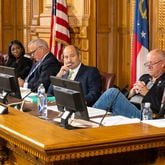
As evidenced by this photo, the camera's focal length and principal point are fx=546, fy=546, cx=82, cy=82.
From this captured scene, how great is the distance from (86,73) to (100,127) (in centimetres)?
217

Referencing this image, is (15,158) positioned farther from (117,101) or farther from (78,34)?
(78,34)

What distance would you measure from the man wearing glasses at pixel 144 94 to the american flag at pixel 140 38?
4.72 feet

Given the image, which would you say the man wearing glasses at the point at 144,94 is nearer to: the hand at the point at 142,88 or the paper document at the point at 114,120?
the hand at the point at 142,88

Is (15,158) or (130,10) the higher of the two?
(130,10)

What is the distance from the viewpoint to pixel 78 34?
7.95 metres

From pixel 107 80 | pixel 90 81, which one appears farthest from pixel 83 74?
pixel 107 80

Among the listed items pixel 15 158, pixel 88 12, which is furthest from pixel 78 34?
pixel 15 158

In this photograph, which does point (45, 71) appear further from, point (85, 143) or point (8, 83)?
point (85, 143)

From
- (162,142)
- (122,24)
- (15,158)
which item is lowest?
(15,158)

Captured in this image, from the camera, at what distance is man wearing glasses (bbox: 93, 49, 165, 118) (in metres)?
4.66

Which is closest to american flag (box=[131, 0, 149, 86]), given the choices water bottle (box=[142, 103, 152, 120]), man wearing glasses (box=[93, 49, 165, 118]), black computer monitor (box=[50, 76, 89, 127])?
man wearing glasses (box=[93, 49, 165, 118])

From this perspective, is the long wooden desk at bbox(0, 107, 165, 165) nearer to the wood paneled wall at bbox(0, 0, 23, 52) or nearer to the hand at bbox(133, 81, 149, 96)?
the hand at bbox(133, 81, 149, 96)

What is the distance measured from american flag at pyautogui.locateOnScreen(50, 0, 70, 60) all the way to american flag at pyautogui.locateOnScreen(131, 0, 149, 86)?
1.59 m

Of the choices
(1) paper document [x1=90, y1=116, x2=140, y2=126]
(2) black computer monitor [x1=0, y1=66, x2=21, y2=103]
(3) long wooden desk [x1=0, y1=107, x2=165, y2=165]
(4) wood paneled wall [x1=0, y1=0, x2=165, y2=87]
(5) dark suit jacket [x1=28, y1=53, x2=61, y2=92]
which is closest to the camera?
(3) long wooden desk [x1=0, y1=107, x2=165, y2=165]
